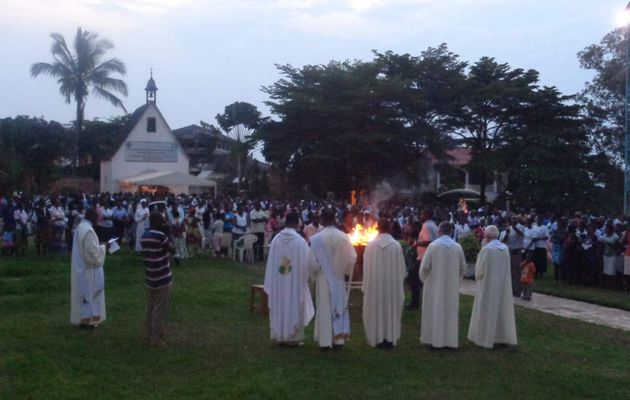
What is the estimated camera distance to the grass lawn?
29.3 ft

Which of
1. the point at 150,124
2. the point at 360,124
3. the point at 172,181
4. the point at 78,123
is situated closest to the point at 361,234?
the point at 360,124

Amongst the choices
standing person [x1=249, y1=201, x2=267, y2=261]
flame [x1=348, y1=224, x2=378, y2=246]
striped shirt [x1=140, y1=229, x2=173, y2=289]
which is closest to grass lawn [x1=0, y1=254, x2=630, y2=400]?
striped shirt [x1=140, y1=229, x2=173, y2=289]

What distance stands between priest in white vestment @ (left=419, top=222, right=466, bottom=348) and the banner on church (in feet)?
159

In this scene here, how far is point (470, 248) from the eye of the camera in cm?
2106

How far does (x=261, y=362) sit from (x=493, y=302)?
11.3 feet

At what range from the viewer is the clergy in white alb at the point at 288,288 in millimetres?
11297

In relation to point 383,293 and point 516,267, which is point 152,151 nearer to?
point 516,267

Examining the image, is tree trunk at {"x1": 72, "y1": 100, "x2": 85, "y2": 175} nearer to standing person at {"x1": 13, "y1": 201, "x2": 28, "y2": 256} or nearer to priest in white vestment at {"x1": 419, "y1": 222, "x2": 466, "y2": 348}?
standing person at {"x1": 13, "y1": 201, "x2": 28, "y2": 256}

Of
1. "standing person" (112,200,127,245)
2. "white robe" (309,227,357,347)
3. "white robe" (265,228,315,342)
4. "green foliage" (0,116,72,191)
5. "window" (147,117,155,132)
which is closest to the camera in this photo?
"white robe" (309,227,357,347)

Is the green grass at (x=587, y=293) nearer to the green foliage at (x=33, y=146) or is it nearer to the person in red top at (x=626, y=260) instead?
the person in red top at (x=626, y=260)

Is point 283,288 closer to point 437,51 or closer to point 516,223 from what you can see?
point 516,223

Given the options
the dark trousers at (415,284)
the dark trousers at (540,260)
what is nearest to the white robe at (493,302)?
the dark trousers at (415,284)

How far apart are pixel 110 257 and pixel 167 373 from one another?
14.7m

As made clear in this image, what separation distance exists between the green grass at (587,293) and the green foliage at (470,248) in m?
1.59
